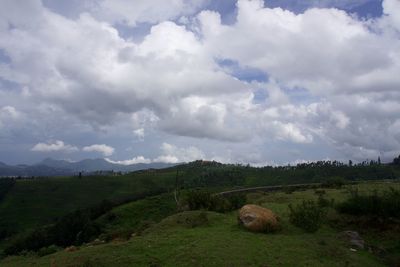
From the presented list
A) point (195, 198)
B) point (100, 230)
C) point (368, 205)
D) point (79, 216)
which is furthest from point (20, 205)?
point (368, 205)

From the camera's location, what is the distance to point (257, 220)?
2736 centimetres

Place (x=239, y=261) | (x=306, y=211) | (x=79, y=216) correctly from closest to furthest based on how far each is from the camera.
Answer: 1. (x=239, y=261)
2. (x=306, y=211)
3. (x=79, y=216)

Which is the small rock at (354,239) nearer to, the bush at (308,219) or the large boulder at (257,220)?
the bush at (308,219)

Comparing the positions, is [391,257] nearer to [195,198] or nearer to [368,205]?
[368,205]

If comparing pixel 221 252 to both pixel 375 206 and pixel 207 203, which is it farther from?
pixel 207 203

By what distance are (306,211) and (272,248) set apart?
267 inches

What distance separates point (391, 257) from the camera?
23.8 m

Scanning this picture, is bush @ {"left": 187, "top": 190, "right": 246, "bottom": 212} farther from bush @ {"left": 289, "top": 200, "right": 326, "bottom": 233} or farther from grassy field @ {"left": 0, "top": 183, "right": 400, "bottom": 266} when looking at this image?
bush @ {"left": 289, "top": 200, "right": 326, "bottom": 233}

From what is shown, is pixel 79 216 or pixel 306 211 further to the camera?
pixel 79 216

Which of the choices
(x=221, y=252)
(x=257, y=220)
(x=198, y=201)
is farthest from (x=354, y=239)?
(x=198, y=201)

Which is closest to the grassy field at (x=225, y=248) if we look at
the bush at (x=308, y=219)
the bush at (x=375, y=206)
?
the bush at (x=308, y=219)

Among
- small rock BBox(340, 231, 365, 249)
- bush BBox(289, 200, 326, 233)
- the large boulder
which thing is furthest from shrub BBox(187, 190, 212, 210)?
small rock BBox(340, 231, 365, 249)

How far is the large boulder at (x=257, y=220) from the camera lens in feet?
89.0

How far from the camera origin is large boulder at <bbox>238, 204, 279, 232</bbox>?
2712 cm
